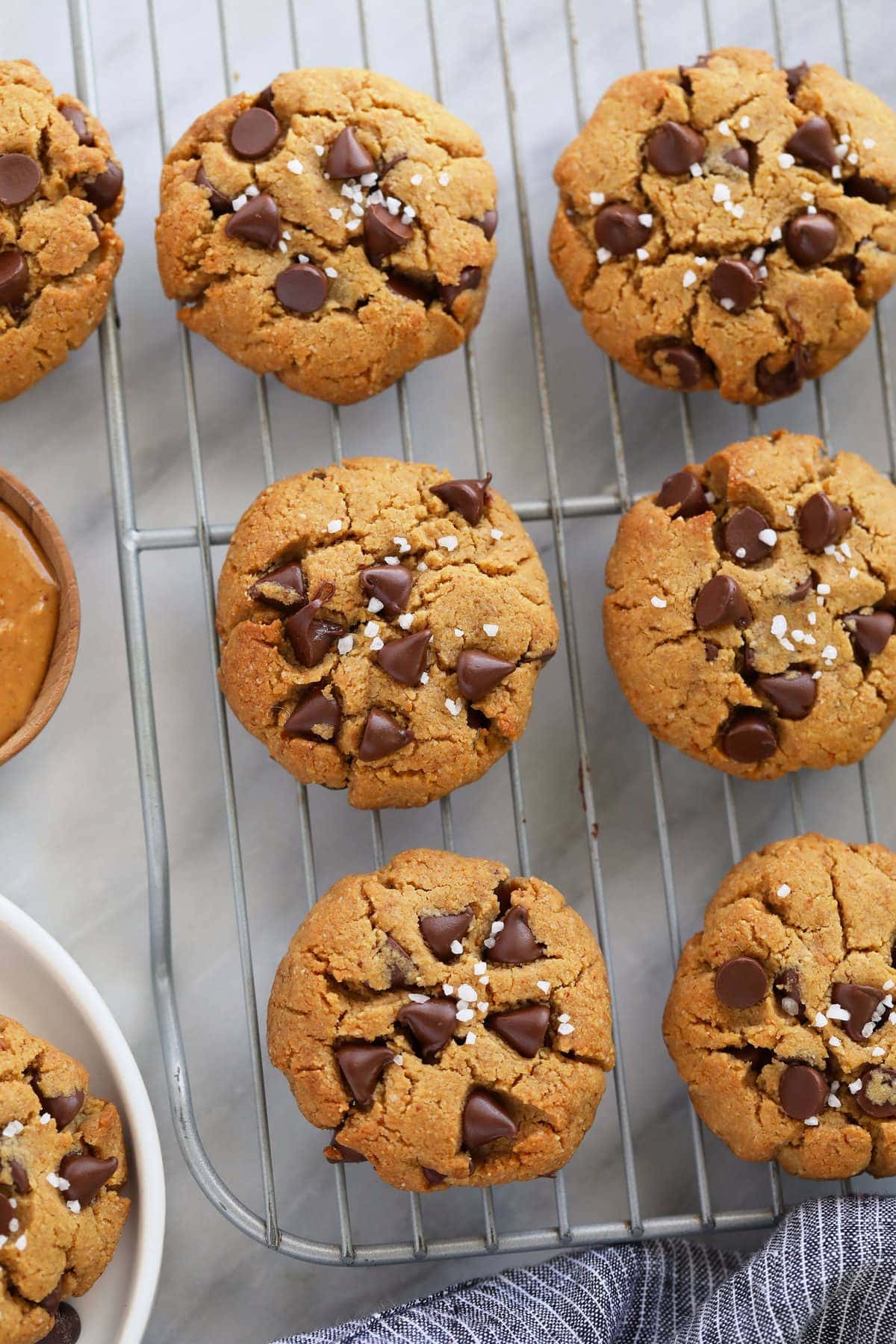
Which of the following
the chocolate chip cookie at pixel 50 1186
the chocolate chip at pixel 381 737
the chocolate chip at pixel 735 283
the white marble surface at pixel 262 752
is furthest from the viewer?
the white marble surface at pixel 262 752

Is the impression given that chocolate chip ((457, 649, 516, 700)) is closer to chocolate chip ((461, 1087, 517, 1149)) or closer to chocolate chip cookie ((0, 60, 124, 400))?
chocolate chip ((461, 1087, 517, 1149))

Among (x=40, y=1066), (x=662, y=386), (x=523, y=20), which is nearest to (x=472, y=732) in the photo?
(x=662, y=386)

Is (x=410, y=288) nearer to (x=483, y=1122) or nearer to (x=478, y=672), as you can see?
(x=478, y=672)

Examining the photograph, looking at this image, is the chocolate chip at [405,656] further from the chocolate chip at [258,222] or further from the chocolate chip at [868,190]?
the chocolate chip at [868,190]

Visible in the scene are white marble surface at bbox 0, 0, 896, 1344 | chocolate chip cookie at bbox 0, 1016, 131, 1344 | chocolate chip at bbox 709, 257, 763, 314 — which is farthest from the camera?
white marble surface at bbox 0, 0, 896, 1344

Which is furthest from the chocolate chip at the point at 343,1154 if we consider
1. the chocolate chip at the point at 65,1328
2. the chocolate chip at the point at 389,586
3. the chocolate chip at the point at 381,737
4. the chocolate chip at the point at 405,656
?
the chocolate chip at the point at 389,586

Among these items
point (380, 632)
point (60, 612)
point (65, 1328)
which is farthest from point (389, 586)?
point (65, 1328)

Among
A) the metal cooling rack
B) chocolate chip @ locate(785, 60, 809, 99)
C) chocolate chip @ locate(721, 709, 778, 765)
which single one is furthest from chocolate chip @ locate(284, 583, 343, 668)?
chocolate chip @ locate(785, 60, 809, 99)

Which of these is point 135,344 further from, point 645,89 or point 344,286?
point 645,89
